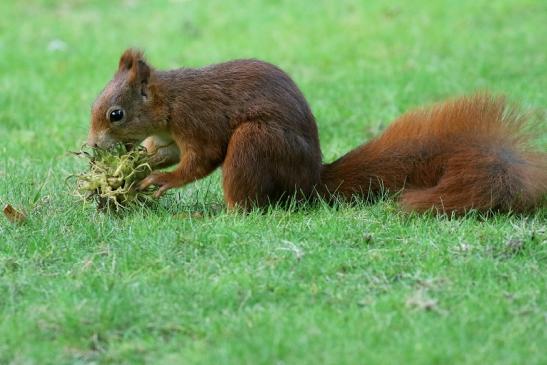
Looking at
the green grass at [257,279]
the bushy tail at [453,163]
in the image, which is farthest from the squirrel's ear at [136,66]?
the bushy tail at [453,163]

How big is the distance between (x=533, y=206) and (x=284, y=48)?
511 cm

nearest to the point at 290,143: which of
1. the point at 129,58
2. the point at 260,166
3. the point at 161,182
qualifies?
the point at 260,166

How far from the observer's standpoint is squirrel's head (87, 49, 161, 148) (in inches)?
184

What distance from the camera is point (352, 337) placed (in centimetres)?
320

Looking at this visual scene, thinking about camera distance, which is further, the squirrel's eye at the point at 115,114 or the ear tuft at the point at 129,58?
the ear tuft at the point at 129,58

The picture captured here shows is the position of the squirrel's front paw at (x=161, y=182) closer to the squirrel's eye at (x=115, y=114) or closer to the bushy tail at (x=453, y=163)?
the squirrel's eye at (x=115, y=114)

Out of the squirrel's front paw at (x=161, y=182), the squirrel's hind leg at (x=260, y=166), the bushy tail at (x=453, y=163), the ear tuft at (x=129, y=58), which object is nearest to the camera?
the bushy tail at (x=453, y=163)

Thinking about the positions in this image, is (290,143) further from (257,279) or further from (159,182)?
(257,279)

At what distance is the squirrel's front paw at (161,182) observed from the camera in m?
4.63

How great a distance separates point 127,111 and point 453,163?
57.5 inches

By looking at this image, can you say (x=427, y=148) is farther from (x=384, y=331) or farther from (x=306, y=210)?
(x=384, y=331)

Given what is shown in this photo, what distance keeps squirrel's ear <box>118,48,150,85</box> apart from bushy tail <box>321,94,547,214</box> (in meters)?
0.93

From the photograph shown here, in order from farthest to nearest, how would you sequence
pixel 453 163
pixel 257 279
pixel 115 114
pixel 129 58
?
pixel 129 58 < pixel 115 114 < pixel 453 163 < pixel 257 279

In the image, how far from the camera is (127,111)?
15.4ft
